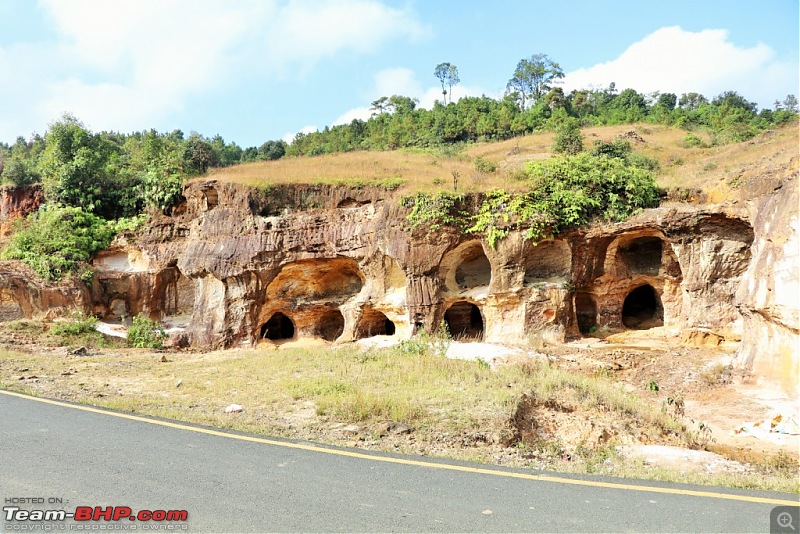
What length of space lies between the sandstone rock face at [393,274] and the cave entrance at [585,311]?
5 centimetres

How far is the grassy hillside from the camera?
18.6 meters

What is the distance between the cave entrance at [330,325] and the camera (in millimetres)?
22734

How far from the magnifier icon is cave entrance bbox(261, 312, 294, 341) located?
20324 mm

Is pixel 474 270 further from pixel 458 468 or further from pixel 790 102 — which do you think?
pixel 790 102

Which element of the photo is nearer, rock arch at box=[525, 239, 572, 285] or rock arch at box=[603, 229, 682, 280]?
rock arch at box=[603, 229, 682, 280]

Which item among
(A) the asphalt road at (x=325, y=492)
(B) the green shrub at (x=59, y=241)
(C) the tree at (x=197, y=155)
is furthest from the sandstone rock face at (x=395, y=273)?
(A) the asphalt road at (x=325, y=492)

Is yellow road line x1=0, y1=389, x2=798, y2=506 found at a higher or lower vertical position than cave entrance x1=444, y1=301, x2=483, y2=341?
lower

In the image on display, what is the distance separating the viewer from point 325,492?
5406 millimetres

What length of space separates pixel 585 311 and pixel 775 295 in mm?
9141

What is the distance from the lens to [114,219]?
2780cm

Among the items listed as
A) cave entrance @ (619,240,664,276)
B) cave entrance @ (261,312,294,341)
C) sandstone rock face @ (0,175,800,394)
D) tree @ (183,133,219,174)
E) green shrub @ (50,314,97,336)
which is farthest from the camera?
tree @ (183,133,219,174)

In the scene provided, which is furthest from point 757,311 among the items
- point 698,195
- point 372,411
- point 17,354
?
point 17,354

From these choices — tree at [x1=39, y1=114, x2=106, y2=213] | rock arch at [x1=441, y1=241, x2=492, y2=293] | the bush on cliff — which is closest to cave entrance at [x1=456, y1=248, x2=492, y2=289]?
rock arch at [x1=441, y1=241, x2=492, y2=293]

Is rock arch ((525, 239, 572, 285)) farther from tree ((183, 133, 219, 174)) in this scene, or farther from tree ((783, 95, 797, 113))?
tree ((783, 95, 797, 113))
